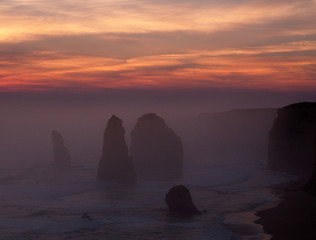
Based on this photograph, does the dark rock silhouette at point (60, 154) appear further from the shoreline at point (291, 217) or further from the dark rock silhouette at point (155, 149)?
the shoreline at point (291, 217)

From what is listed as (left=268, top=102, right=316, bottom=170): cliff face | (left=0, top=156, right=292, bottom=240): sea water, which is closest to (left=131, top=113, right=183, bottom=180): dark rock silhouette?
(left=0, top=156, right=292, bottom=240): sea water

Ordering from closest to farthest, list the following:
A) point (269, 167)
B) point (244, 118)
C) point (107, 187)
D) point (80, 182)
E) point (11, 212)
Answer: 1. point (11, 212)
2. point (107, 187)
3. point (80, 182)
4. point (269, 167)
5. point (244, 118)

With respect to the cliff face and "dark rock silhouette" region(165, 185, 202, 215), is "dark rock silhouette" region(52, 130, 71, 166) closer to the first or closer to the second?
the cliff face

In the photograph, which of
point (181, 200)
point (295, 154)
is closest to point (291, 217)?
point (181, 200)

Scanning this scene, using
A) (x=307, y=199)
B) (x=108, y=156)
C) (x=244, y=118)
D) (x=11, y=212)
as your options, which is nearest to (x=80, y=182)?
(x=108, y=156)

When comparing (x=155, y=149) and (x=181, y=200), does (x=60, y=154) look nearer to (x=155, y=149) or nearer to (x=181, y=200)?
(x=155, y=149)

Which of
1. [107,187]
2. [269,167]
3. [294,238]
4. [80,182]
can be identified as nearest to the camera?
[294,238]

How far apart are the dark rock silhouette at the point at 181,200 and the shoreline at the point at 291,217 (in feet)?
23.3

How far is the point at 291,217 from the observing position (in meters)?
50.2

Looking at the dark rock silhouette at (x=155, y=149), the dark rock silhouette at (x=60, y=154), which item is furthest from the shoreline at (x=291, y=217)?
the dark rock silhouette at (x=60, y=154)

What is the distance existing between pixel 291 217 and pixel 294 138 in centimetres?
4266

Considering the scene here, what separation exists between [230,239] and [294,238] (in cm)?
540

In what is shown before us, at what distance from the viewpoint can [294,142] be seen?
3570 inches

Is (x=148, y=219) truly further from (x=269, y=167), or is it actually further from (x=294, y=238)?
(x=269, y=167)
